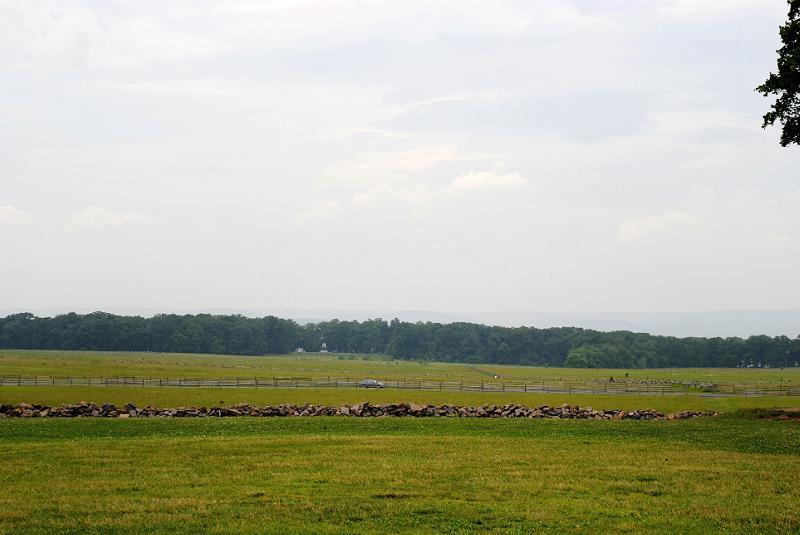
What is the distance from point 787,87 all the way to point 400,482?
A: 1008 inches

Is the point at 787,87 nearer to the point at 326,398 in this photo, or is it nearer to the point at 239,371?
the point at 326,398

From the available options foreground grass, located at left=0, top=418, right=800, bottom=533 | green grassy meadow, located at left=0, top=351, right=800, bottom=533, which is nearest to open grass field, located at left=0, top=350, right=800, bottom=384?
green grassy meadow, located at left=0, top=351, right=800, bottom=533

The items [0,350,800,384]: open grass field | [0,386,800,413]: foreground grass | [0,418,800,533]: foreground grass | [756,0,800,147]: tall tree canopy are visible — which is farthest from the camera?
[0,350,800,384]: open grass field

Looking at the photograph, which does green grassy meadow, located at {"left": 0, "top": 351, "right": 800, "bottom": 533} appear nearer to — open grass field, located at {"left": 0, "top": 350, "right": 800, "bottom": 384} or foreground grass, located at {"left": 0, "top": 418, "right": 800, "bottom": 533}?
foreground grass, located at {"left": 0, "top": 418, "right": 800, "bottom": 533}

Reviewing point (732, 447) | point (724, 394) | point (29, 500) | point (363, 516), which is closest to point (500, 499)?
point (363, 516)

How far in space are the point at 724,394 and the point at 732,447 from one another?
62025 mm

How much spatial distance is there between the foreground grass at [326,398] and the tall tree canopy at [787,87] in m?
29.8

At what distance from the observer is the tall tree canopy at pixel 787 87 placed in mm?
33188

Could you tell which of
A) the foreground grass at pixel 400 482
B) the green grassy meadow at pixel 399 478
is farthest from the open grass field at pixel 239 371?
the foreground grass at pixel 400 482

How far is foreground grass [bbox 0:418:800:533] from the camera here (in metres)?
15.2

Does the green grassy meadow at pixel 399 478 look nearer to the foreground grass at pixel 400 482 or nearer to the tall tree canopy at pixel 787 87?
the foreground grass at pixel 400 482

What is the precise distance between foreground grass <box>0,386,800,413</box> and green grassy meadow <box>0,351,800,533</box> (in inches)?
955

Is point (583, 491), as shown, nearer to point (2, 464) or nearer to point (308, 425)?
point (2, 464)

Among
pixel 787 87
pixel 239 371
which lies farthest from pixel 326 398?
pixel 239 371
